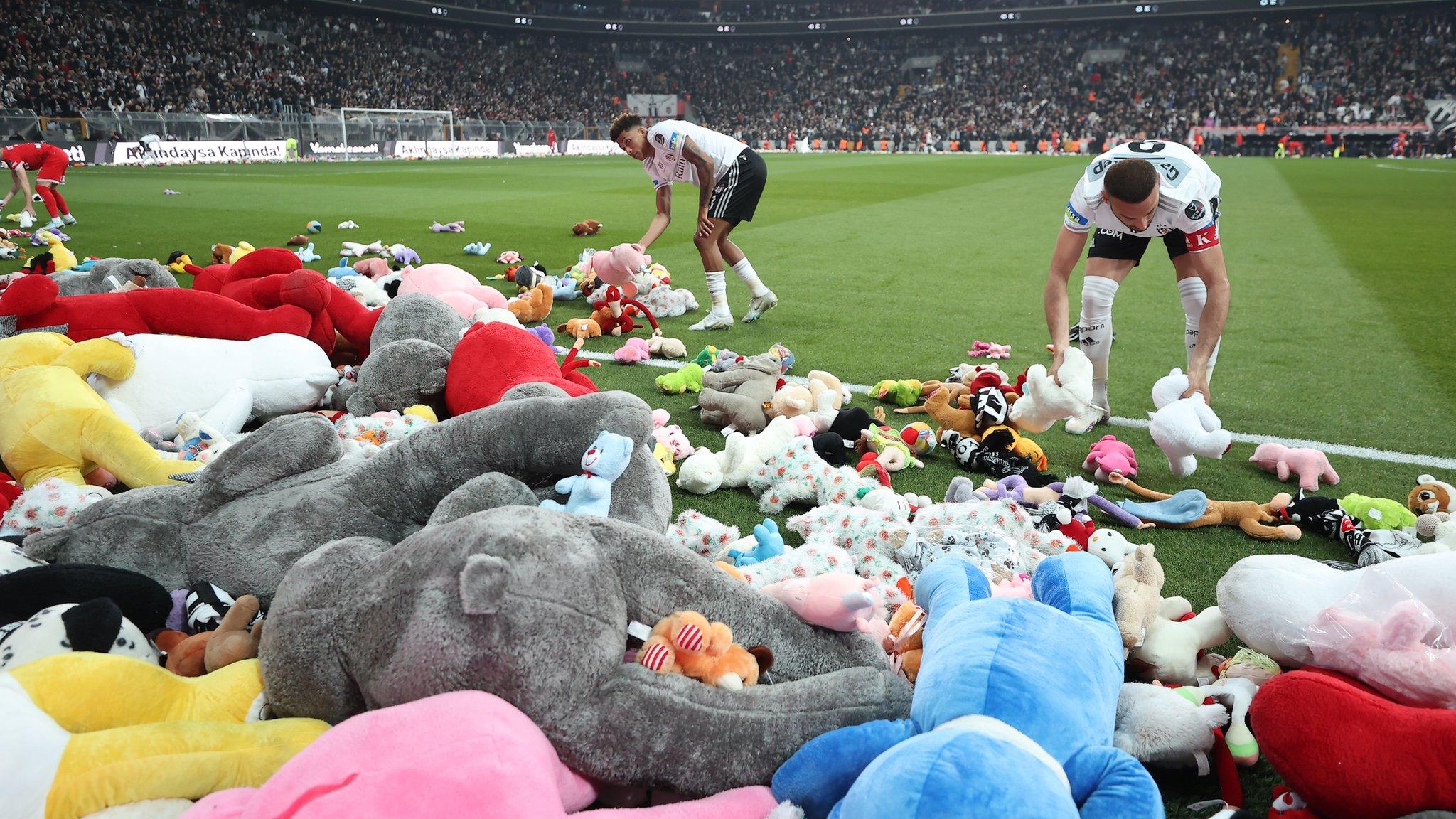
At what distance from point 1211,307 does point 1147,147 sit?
0.73m

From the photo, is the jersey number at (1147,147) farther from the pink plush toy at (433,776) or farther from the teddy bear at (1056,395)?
the pink plush toy at (433,776)

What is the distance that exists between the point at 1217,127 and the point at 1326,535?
131 ft

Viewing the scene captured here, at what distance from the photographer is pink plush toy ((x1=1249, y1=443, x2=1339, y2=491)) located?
2.95 meters

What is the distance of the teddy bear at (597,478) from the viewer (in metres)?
1.75

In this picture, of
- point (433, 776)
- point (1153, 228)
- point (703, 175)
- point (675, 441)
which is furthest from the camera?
point (703, 175)

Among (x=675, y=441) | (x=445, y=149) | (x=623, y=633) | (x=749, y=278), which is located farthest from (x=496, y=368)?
(x=445, y=149)

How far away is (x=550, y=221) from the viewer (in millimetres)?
10820

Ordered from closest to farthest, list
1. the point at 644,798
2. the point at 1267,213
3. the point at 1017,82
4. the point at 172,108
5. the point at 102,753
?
1. the point at 102,753
2. the point at 644,798
3. the point at 1267,213
4. the point at 172,108
5. the point at 1017,82

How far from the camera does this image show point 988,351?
476 cm

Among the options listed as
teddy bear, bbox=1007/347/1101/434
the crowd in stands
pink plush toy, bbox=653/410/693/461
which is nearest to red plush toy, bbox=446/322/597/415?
pink plush toy, bbox=653/410/693/461

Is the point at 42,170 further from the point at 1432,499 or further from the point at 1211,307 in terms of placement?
the point at 1432,499

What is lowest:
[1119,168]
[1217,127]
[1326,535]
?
[1326,535]

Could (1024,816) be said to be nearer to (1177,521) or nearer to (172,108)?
(1177,521)

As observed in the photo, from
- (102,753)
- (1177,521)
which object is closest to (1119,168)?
(1177,521)
